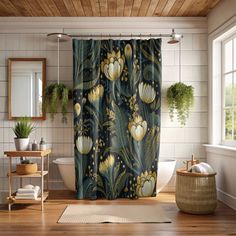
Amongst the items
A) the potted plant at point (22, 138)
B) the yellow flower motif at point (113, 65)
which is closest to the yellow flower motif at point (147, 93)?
the yellow flower motif at point (113, 65)

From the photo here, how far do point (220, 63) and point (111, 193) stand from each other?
2348mm

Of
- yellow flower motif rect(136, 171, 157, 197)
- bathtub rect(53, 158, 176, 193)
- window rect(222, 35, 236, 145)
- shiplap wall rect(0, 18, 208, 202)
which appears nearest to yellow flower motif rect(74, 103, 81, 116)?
shiplap wall rect(0, 18, 208, 202)

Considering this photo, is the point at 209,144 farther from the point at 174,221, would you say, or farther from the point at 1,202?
the point at 1,202

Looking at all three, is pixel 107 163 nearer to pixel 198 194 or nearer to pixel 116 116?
pixel 116 116

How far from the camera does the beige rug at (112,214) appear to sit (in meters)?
3.80

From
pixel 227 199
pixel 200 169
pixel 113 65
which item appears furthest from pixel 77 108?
pixel 227 199

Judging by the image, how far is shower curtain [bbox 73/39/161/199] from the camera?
4.99m

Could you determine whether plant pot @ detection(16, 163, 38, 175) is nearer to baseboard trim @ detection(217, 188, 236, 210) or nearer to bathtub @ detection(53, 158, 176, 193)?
bathtub @ detection(53, 158, 176, 193)

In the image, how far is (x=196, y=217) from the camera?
13.1 feet

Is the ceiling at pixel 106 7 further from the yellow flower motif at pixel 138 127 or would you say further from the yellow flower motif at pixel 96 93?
the yellow flower motif at pixel 138 127

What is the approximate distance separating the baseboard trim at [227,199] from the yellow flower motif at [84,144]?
5.97 ft

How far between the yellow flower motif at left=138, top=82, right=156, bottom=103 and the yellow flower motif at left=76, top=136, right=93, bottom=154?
93cm

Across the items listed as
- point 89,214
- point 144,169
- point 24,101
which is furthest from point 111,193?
point 24,101

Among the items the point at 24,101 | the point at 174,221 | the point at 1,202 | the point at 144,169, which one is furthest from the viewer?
the point at 24,101
